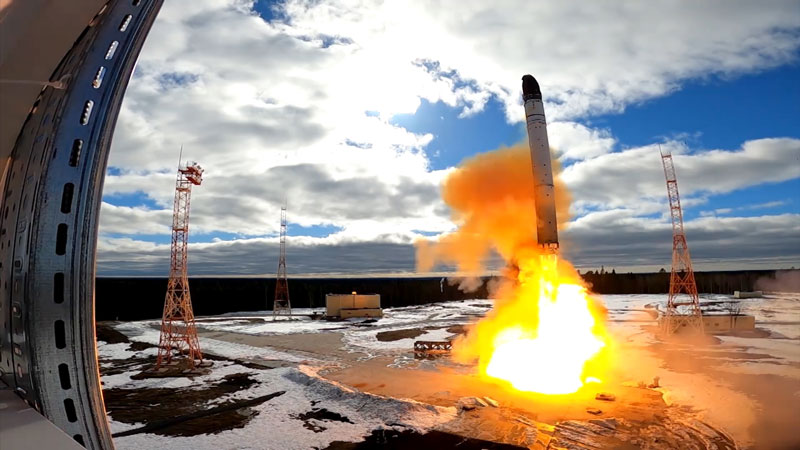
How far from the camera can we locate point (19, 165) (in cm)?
383

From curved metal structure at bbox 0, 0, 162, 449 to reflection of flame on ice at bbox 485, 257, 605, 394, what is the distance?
77.3 feet

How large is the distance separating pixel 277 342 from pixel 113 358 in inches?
470

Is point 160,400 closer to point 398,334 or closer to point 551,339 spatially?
point 551,339

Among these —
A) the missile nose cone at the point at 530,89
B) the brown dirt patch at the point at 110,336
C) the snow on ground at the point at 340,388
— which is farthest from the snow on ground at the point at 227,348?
the missile nose cone at the point at 530,89

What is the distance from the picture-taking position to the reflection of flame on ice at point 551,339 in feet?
84.1

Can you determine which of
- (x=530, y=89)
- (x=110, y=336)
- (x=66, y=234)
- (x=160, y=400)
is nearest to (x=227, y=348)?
(x=160, y=400)

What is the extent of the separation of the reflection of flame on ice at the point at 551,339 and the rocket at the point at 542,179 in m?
1.87

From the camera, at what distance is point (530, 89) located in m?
25.7

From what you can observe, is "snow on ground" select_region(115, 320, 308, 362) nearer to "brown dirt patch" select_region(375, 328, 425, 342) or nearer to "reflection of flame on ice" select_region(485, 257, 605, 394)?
"brown dirt patch" select_region(375, 328, 425, 342)

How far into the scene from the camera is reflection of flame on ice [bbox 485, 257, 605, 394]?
25.6 meters

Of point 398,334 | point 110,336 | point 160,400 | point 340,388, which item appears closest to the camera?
point 160,400

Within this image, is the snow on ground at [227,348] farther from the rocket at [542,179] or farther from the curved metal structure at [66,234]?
the curved metal structure at [66,234]

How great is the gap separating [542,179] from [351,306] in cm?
4070

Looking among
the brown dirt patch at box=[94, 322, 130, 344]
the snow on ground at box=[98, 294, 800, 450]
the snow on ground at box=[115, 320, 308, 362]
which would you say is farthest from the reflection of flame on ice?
the brown dirt patch at box=[94, 322, 130, 344]
